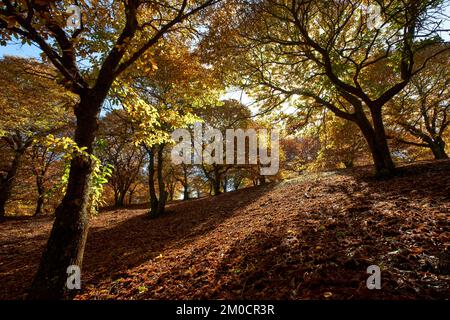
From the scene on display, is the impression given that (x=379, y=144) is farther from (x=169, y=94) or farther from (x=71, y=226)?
(x=71, y=226)

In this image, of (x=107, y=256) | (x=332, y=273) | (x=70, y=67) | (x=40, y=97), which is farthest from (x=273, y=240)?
(x=40, y=97)

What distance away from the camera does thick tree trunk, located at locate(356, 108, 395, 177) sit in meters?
7.84

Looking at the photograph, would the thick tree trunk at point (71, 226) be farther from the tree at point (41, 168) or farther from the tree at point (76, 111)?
the tree at point (41, 168)

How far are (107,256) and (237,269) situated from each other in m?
4.11

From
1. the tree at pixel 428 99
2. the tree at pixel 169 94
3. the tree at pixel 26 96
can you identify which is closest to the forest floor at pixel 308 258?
the tree at pixel 169 94

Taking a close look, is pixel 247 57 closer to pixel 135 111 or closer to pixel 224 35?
pixel 224 35

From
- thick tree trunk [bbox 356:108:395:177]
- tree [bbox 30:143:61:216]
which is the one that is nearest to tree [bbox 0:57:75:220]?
tree [bbox 30:143:61:216]

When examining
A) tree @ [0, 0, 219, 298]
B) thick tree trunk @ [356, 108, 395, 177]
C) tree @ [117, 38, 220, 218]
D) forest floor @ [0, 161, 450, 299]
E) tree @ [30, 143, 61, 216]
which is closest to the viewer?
forest floor @ [0, 161, 450, 299]

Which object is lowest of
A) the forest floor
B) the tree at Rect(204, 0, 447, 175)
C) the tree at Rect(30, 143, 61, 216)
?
the forest floor

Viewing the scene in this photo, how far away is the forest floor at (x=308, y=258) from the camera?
2.62 m

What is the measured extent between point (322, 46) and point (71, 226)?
7344 millimetres

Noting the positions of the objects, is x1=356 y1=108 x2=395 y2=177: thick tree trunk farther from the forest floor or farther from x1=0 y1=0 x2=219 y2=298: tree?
x1=0 y1=0 x2=219 y2=298: tree

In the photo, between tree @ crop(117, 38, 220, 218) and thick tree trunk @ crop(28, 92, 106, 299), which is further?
tree @ crop(117, 38, 220, 218)

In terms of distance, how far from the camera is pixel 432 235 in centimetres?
323
